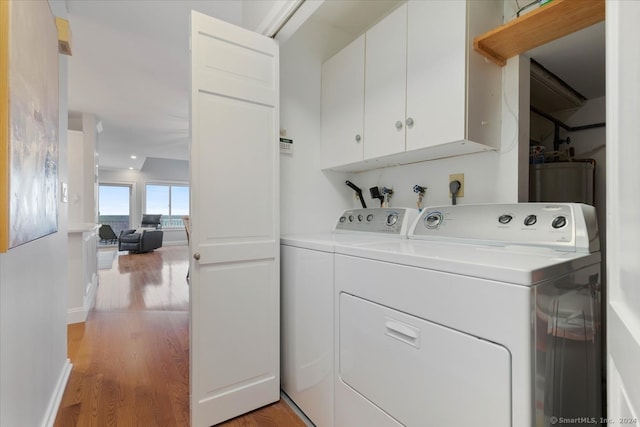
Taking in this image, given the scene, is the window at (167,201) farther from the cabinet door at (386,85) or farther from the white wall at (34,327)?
the cabinet door at (386,85)

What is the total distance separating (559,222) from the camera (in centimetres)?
105

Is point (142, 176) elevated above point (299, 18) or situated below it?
above

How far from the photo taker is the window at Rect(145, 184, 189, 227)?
936 cm

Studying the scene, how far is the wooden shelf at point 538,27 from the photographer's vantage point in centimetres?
112

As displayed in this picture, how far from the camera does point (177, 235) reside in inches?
380

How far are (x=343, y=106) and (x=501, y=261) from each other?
1424mm

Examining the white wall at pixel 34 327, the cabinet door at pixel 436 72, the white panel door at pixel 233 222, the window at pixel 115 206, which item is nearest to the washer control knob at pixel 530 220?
the cabinet door at pixel 436 72

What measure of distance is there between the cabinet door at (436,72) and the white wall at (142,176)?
336 inches

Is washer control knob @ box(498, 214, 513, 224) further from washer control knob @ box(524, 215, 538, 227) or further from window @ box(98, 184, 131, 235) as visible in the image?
window @ box(98, 184, 131, 235)

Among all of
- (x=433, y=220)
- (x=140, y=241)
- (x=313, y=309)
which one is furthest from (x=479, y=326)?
(x=140, y=241)

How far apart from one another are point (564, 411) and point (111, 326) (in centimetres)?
330

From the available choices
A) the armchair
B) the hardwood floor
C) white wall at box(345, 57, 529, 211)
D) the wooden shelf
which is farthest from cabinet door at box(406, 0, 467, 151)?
the armchair

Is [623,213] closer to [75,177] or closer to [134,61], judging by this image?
[134,61]

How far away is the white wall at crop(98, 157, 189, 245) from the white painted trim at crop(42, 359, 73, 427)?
302 inches
